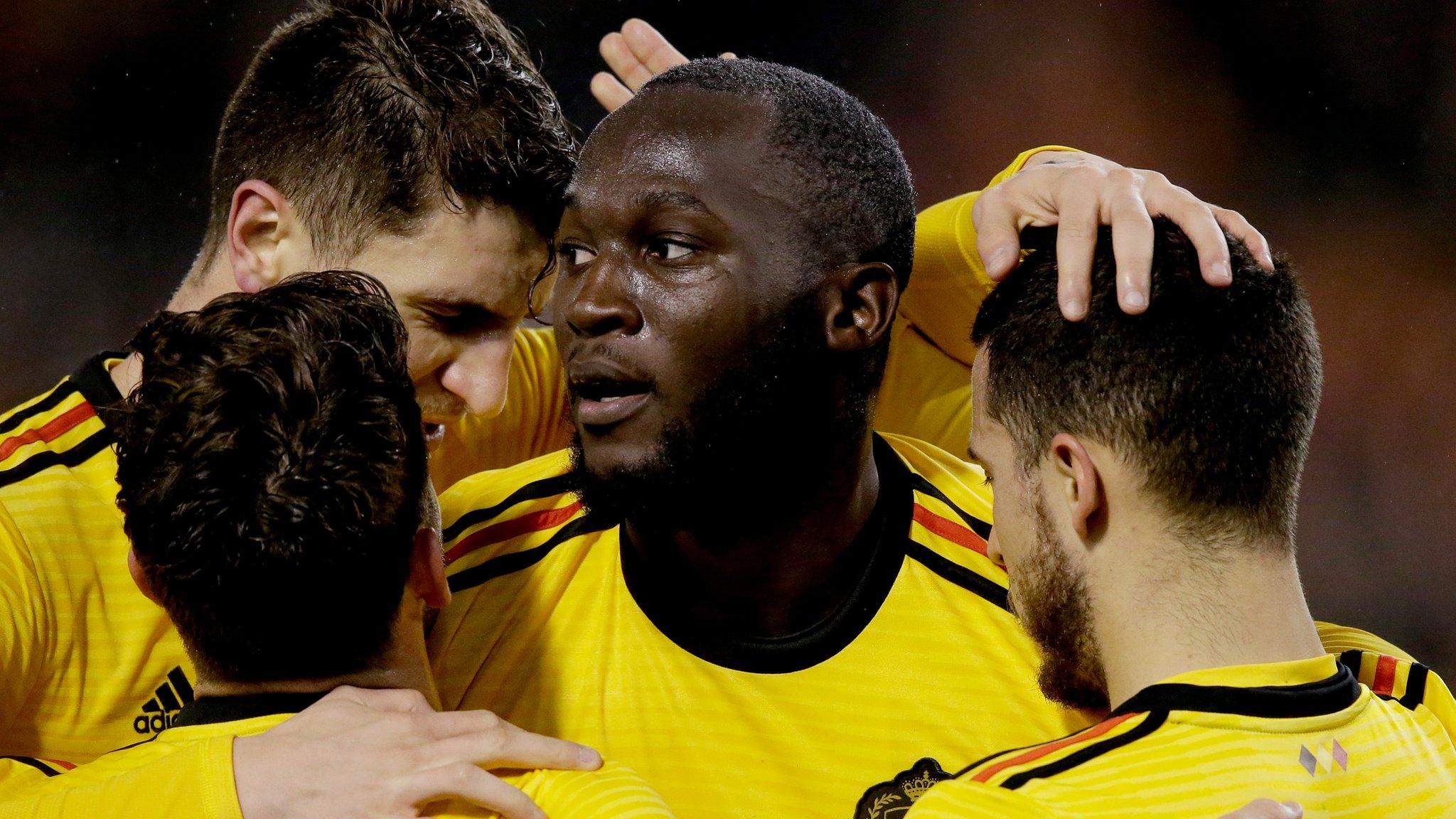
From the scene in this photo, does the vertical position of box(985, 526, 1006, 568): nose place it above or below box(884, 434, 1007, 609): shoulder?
above

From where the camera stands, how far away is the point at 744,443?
195cm

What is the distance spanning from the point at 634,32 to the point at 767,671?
141 centimetres

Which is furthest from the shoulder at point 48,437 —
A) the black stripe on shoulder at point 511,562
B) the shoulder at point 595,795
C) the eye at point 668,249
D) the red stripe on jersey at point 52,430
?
the shoulder at point 595,795

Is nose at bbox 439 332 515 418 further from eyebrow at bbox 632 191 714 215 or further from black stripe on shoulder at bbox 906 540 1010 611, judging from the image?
black stripe on shoulder at bbox 906 540 1010 611

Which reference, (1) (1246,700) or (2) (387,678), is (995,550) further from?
(2) (387,678)

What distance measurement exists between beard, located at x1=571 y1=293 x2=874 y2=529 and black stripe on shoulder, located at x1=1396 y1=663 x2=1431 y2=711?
0.88m

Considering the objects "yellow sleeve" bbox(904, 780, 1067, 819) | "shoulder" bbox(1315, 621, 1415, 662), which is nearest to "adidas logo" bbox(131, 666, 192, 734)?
"yellow sleeve" bbox(904, 780, 1067, 819)

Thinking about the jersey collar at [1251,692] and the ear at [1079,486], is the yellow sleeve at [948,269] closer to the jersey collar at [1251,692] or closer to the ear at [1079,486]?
the ear at [1079,486]

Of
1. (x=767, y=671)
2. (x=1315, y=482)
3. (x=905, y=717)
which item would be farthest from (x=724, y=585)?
(x=1315, y=482)

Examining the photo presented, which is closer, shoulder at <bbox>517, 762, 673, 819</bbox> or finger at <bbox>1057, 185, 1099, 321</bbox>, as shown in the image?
shoulder at <bbox>517, 762, 673, 819</bbox>

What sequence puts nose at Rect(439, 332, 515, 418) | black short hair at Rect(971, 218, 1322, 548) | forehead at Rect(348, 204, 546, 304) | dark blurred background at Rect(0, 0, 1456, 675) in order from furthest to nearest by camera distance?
1. dark blurred background at Rect(0, 0, 1456, 675)
2. nose at Rect(439, 332, 515, 418)
3. forehead at Rect(348, 204, 546, 304)
4. black short hair at Rect(971, 218, 1322, 548)

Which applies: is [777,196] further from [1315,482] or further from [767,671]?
[1315,482]

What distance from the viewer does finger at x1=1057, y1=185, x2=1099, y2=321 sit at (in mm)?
1669

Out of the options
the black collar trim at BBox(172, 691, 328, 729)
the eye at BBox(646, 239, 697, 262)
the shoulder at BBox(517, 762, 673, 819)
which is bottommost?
the shoulder at BBox(517, 762, 673, 819)
